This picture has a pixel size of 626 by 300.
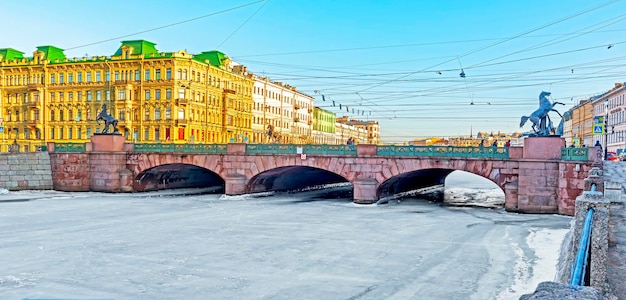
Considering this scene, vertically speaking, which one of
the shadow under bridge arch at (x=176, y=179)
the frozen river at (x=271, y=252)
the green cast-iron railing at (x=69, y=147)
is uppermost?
the green cast-iron railing at (x=69, y=147)

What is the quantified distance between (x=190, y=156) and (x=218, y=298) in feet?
92.9

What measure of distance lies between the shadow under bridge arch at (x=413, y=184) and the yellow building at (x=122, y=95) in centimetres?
2998

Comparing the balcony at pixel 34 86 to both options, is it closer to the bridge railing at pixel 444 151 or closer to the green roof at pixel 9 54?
the green roof at pixel 9 54

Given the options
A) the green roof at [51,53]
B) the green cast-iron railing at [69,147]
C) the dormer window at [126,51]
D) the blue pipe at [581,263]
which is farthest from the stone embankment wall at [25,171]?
the blue pipe at [581,263]

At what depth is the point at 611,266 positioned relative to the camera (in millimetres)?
7441

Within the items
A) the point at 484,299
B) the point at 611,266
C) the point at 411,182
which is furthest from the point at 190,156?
the point at 611,266

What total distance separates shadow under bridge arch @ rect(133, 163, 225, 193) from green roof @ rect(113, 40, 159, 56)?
23018mm

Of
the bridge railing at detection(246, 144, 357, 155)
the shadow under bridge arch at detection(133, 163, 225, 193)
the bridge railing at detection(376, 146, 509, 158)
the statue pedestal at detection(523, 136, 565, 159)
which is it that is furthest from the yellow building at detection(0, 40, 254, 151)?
the statue pedestal at detection(523, 136, 565, 159)

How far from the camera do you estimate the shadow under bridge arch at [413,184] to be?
3684cm

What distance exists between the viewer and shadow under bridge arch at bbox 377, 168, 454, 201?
36844 mm

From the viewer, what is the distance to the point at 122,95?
6506 centimetres

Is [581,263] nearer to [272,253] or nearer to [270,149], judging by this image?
[272,253]

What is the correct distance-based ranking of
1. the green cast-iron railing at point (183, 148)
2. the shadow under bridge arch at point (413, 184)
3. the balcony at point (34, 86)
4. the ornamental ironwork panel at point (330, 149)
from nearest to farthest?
1. the ornamental ironwork panel at point (330, 149)
2. the shadow under bridge arch at point (413, 184)
3. the green cast-iron railing at point (183, 148)
4. the balcony at point (34, 86)

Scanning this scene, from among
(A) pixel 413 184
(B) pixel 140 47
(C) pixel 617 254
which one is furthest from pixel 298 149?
(B) pixel 140 47
